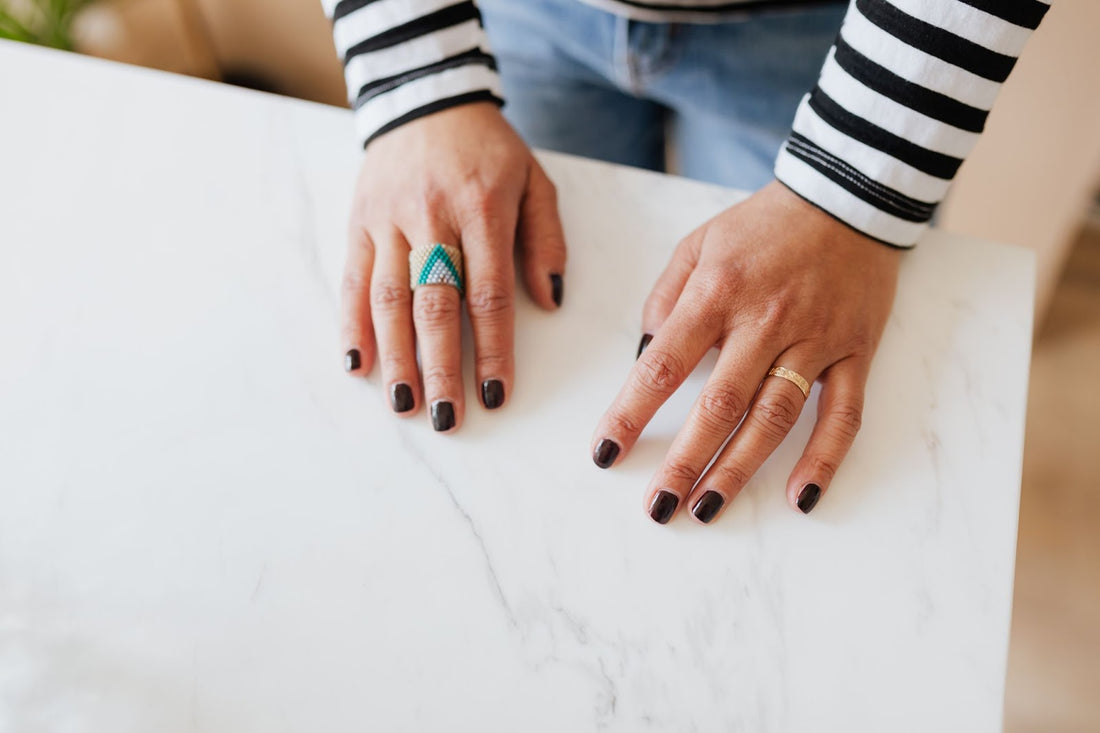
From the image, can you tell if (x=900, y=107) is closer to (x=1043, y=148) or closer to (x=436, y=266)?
(x=436, y=266)

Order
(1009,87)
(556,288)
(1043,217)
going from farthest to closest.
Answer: (1043,217) → (1009,87) → (556,288)

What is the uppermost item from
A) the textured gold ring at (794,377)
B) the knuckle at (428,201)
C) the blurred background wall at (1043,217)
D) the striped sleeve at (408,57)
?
the striped sleeve at (408,57)

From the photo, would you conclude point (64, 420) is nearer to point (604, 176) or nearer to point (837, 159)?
point (604, 176)

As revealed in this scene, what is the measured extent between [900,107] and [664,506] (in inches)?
12.8

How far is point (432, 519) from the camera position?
54cm

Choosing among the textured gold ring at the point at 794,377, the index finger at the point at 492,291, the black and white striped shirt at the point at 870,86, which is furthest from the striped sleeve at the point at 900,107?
the index finger at the point at 492,291

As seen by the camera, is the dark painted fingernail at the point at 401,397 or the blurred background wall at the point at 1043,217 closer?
the dark painted fingernail at the point at 401,397

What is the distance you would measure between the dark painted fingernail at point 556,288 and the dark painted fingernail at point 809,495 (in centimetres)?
24

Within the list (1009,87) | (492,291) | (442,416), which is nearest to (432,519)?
(442,416)

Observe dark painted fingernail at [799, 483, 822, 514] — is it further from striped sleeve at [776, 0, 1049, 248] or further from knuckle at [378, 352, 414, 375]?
knuckle at [378, 352, 414, 375]

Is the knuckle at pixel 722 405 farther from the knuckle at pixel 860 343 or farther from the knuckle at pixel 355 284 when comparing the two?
the knuckle at pixel 355 284

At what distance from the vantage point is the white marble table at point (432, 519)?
1.57 feet

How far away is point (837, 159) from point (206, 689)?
569 mm

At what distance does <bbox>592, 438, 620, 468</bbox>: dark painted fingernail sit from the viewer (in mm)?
549
